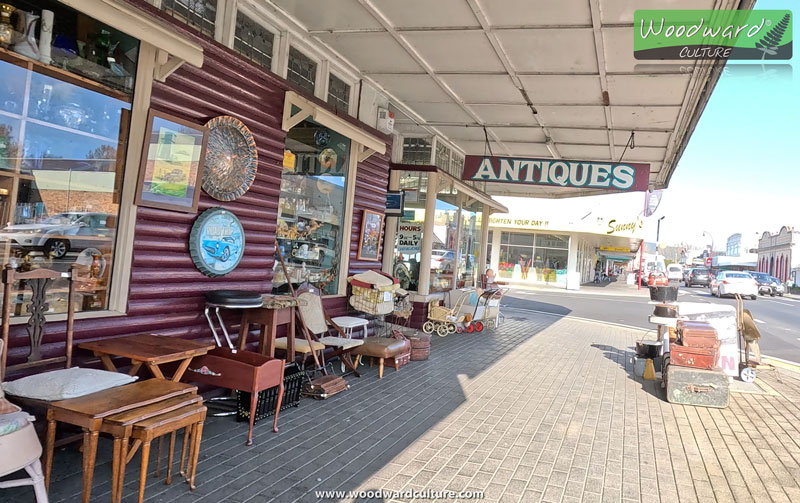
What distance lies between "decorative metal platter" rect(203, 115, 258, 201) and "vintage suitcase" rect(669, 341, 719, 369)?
16.8 ft

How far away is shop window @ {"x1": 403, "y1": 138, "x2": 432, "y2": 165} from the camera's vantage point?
9305 mm

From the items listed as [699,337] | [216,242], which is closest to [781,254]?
[699,337]

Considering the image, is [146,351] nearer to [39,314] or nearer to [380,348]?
[39,314]

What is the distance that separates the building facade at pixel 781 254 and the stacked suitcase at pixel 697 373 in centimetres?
5982

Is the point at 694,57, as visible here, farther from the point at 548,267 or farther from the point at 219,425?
the point at 548,267

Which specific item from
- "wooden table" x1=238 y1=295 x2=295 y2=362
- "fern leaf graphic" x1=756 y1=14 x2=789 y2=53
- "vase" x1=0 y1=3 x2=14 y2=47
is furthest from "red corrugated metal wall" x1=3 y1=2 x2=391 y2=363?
"fern leaf graphic" x1=756 y1=14 x2=789 y2=53

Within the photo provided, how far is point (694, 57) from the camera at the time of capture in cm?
493

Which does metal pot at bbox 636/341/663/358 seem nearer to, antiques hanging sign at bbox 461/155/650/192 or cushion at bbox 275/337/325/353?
antiques hanging sign at bbox 461/155/650/192

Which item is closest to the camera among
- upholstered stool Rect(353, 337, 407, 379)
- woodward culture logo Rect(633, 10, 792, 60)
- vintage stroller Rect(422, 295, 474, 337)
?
woodward culture logo Rect(633, 10, 792, 60)

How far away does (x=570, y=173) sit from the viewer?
7660mm

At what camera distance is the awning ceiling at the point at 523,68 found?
4.61 metres

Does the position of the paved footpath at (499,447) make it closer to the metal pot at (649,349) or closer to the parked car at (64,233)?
the metal pot at (649,349)

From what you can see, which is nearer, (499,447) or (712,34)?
(499,447)

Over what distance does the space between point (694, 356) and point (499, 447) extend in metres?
3.13
